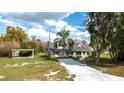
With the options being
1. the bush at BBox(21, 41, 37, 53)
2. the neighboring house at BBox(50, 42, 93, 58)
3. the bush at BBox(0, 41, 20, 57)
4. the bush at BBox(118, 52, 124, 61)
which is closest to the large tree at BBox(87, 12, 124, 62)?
the neighboring house at BBox(50, 42, 93, 58)

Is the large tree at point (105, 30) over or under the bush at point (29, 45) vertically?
over

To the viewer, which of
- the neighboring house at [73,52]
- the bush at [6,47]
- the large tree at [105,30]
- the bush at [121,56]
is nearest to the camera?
the large tree at [105,30]

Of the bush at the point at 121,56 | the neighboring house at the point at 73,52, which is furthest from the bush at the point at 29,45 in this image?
the bush at the point at 121,56

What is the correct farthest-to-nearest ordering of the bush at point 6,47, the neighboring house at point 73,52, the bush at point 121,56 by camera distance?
the bush at point 121,56, the bush at point 6,47, the neighboring house at point 73,52

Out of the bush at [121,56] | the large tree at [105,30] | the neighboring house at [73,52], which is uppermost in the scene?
the large tree at [105,30]

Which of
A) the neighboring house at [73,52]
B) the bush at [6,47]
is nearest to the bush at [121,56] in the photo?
the neighboring house at [73,52]

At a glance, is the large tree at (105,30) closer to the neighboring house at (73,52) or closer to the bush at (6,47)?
the neighboring house at (73,52)

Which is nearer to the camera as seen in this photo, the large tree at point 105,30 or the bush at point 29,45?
the large tree at point 105,30

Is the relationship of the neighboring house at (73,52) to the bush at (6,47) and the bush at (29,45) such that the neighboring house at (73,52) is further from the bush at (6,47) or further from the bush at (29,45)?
the bush at (6,47)

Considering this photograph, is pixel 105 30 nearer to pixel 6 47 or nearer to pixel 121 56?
pixel 121 56

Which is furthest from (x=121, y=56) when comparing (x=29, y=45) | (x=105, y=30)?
(x=29, y=45)
